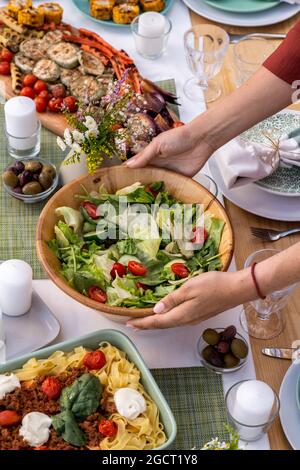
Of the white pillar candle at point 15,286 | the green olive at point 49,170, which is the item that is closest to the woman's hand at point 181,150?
the green olive at point 49,170

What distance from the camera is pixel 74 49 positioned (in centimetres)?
317

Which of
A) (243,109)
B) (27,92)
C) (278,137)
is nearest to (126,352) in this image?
(243,109)

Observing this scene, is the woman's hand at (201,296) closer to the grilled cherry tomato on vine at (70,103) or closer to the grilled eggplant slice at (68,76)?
the grilled cherry tomato on vine at (70,103)

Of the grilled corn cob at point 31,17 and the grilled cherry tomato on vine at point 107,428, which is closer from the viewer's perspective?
the grilled cherry tomato on vine at point 107,428

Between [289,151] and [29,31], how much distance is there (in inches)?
49.2

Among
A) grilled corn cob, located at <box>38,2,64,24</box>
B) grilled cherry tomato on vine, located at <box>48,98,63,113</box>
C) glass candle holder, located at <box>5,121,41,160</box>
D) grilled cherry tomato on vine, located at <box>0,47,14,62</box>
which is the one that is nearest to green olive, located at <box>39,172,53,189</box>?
glass candle holder, located at <box>5,121,41,160</box>

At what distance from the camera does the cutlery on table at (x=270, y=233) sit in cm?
265

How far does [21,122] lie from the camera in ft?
9.09

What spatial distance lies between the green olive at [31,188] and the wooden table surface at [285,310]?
2.19 ft

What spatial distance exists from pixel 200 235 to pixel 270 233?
0.32 meters

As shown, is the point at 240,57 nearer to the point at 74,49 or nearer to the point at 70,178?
the point at 74,49

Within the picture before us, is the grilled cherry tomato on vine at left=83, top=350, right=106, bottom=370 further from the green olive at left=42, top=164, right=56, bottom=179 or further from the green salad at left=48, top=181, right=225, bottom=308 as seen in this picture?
the green olive at left=42, top=164, right=56, bottom=179

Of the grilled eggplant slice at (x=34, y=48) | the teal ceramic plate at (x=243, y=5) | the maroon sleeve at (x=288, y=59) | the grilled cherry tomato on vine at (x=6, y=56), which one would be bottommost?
the grilled cherry tomato on vine at (x=6, y=56)
